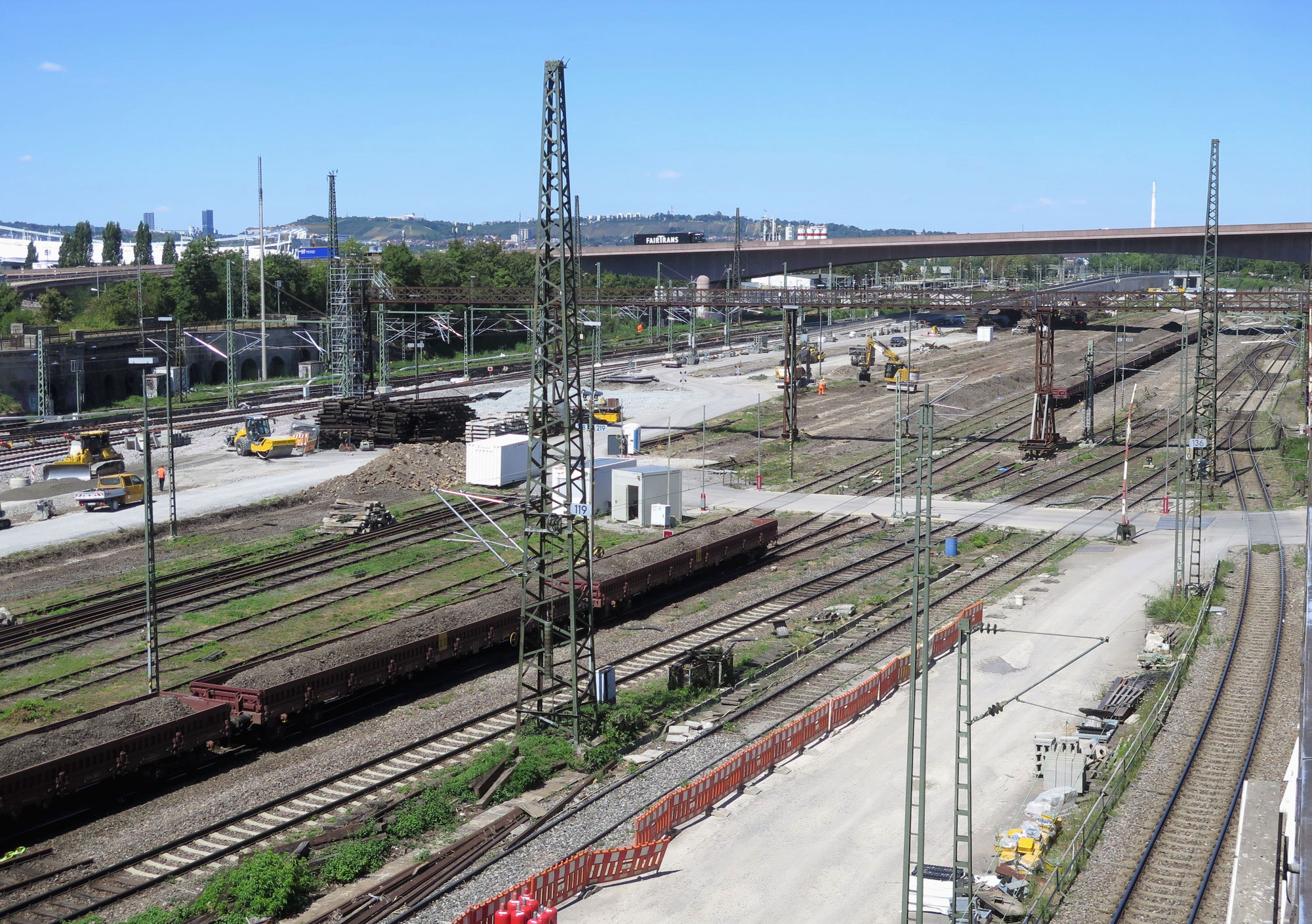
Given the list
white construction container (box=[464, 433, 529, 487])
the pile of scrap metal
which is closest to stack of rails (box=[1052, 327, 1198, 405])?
white construction container (box=[464, 433, 529, 487])

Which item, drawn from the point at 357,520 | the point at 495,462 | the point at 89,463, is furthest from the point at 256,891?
the point at 89,463

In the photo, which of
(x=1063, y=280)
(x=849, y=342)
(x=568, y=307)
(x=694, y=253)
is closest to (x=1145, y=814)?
(x=568, y=307)

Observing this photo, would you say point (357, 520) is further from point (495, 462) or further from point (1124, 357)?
point (1124, 357)

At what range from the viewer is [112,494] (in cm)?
4981

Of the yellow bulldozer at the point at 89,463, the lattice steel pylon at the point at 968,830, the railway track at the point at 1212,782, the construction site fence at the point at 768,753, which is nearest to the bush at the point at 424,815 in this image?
the construction site fence at the point at 768,753

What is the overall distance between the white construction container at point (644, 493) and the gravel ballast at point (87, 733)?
2481 cm

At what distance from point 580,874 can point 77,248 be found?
180376mm

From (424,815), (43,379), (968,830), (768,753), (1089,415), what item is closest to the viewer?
(968,830)

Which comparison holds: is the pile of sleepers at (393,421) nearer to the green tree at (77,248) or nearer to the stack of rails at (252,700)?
the stack of rails at (252,700)

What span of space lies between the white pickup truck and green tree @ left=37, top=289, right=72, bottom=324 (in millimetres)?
57159

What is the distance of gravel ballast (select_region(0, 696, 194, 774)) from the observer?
21422mm

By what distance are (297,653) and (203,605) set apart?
990 cm

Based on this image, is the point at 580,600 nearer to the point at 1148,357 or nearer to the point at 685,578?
the point at 685,578

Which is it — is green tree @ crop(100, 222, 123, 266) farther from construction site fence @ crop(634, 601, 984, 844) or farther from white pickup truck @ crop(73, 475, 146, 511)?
construction site fence @ crop(634, 601, 984, 844)
